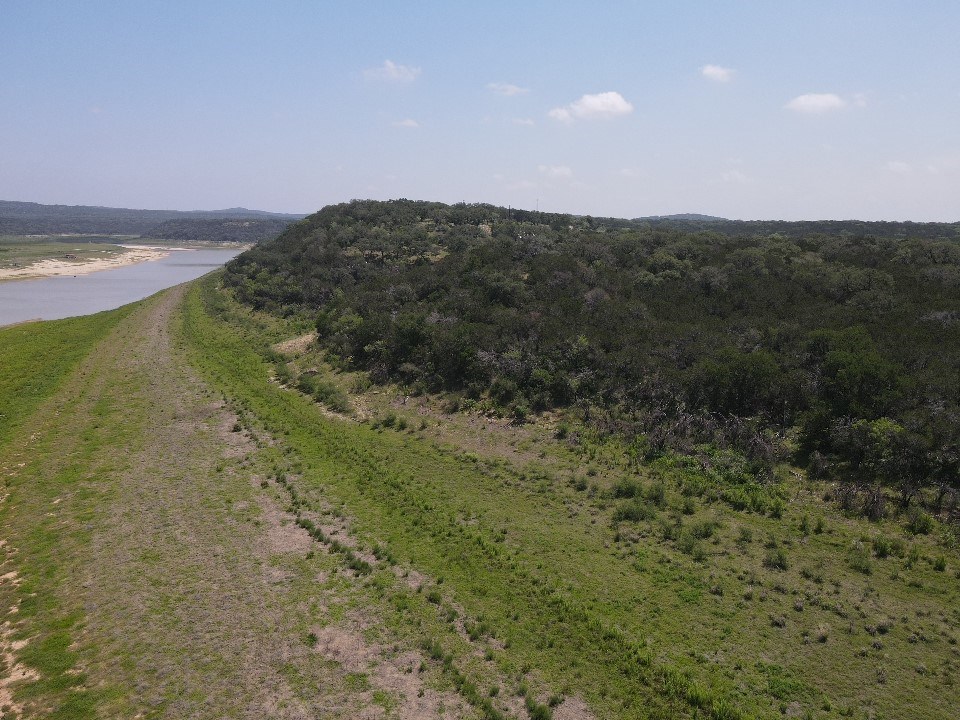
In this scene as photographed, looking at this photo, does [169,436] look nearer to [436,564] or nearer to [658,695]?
[436,564]

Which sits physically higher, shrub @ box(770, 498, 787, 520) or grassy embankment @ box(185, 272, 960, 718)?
shrub @ box(770, 498, 787, 520)

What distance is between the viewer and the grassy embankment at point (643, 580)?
9.38 m

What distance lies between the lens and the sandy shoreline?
3584 inches

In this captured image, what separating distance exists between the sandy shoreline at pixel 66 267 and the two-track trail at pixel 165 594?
93.9 m

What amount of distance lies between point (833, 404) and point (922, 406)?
8.17ft

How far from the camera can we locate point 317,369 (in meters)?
30.5

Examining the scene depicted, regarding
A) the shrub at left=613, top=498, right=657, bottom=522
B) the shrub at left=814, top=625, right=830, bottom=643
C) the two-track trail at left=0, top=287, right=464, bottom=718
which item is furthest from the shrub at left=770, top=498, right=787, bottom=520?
the two-track trail at left=0, top=287, right=464, bottom=718

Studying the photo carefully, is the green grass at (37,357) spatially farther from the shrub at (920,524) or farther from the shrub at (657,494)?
the shrub at (920,524)

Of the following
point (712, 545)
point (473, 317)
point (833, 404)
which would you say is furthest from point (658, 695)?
point (473, 317)

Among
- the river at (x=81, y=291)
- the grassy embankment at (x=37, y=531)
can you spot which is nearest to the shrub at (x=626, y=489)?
the grassy embankment at (x=37, y=531)

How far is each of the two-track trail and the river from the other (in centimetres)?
4432

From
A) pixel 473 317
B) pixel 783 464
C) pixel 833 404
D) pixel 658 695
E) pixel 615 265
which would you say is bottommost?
pixel 658 695

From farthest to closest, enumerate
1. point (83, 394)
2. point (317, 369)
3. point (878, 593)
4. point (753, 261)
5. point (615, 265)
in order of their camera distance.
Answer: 1. point (615, 265)
2. point (753, 261)
3. point (317, 369)
4. point (83, 394)
5. point (878, 593)

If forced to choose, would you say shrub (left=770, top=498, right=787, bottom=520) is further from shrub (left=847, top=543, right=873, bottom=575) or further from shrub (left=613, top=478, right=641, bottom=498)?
shrub (left=613, top=478, right=641, bottom=498)
